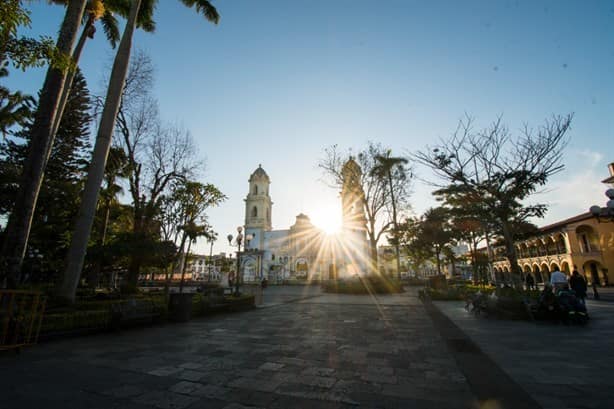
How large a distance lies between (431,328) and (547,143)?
28.5ft

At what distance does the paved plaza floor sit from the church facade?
40.6m

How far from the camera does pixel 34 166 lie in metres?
7.09

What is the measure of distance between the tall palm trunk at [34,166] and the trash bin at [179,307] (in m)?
4.14

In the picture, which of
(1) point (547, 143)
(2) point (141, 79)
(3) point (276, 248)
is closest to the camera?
(1) point (547, 143)

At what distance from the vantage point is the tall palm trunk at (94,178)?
8.78 meters

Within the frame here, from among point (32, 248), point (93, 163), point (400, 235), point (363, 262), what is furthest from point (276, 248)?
point (93, 163)

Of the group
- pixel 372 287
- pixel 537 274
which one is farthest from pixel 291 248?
pixel 537 274

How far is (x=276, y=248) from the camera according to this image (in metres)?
56.2

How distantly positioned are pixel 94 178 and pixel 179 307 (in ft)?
17.8

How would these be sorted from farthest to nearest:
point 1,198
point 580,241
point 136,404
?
point 580,241
point 1,198
point 136,404

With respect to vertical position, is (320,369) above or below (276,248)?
below

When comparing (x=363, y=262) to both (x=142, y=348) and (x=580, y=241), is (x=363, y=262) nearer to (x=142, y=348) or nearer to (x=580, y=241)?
(x=580, y=241)

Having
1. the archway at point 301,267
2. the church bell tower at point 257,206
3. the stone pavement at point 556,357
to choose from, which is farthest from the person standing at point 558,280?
the church bell tower at point 257,206

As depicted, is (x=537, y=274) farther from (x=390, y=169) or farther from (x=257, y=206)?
(x=257, y=206)
